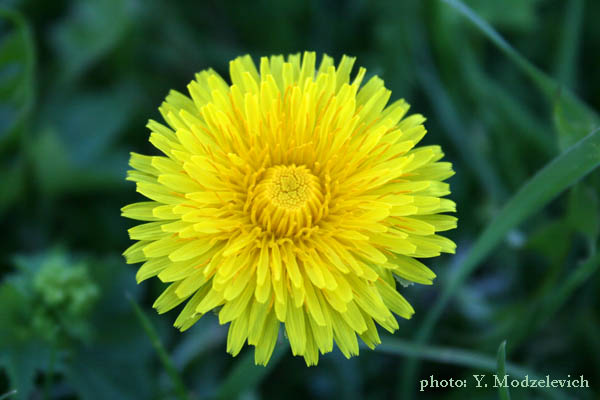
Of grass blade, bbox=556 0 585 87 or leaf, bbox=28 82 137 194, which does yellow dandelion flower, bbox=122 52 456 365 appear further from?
grass blade, bbox=556 0 585 87

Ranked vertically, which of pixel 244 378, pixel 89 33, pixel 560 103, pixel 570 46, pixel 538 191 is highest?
pixel 89 33

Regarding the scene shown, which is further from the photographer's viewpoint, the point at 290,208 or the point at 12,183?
the point at 12,183

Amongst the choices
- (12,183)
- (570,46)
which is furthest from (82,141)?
(570,46)

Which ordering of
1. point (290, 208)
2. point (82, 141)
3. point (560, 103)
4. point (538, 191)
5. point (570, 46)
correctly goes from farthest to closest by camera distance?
point (82, 141), point (570, 46), point (560, 103), point (538, 191), point (290, 208)

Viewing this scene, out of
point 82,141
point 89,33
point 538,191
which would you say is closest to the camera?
point 538,191

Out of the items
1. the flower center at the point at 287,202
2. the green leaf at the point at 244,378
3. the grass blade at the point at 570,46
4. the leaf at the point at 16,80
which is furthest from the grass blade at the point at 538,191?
the leaf at the point at 16,80

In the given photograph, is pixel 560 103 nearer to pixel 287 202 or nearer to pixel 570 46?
pixel 570 46

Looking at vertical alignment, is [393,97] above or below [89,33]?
below
